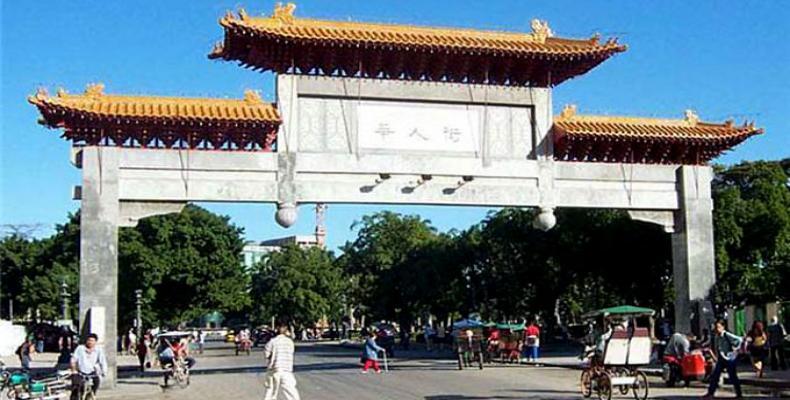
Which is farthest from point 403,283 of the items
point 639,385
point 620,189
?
point 639,385

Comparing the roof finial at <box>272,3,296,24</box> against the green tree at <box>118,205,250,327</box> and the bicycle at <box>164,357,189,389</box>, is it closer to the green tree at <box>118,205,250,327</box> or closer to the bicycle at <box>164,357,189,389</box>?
the bicycle at <box>164,357,189,389</box>

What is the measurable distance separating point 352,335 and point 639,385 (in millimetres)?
69989

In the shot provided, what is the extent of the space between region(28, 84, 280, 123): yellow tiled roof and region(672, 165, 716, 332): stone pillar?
1099cm

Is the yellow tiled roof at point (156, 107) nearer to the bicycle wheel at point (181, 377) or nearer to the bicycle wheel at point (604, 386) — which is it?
the bicycle wheel at point (181, 377)

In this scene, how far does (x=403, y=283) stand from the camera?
65.1m

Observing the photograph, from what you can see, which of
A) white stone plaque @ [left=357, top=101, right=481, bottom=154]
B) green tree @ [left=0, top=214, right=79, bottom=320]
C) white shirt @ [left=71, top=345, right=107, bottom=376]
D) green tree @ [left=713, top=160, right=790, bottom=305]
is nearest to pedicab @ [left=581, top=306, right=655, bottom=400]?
white stone plaque @ [left=357, top=101, right=481, bottom=154]

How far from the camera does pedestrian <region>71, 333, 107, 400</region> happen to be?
14.7 meters

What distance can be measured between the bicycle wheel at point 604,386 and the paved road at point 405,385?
131 cm

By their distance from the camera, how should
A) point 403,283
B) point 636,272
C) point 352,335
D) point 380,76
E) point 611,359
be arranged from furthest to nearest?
point 352,335 → point 403,283 → point 636,272 → point 380,76 → point 611,359

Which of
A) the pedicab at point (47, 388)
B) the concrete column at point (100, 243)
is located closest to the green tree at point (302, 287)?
the concrete column at point (100, 243)

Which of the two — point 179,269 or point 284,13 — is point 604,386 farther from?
point 179,269

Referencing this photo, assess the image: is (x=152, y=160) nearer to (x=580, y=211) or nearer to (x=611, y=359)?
(x=611, y=359)

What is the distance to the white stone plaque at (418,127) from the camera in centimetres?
2350

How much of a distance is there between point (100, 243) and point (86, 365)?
24.4 ft
